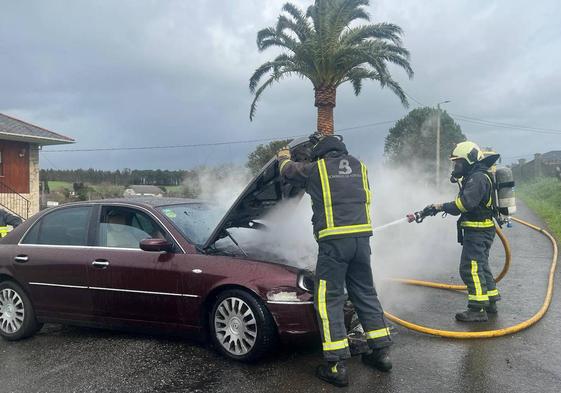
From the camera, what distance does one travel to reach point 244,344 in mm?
4359

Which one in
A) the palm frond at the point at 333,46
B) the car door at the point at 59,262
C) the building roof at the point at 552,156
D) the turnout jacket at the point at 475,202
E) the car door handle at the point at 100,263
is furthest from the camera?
the building roof at the point at 552,156

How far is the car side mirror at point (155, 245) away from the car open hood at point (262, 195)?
1.23ft

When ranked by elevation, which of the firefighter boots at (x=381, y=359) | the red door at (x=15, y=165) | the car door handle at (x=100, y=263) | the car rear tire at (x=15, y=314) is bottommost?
the firefighter boots at (x=381, y=359)

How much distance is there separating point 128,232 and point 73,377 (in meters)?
1.49

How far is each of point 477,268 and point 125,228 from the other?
3.95 metres

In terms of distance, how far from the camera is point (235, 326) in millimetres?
4402

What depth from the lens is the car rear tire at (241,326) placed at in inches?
168

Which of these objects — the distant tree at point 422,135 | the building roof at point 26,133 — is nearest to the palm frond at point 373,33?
the building roof at point 26,133

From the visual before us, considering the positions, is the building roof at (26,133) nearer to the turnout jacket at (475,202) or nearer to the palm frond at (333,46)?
the palm frond at (333,46)

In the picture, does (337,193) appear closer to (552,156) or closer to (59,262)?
(59,262)

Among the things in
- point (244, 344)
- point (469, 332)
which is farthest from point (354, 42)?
point (244, 344)

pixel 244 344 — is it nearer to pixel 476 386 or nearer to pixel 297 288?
pixel 297 288

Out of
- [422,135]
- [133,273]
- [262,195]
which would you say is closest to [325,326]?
[262,195]

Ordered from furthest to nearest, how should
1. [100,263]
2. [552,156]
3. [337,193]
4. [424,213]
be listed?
[552,156]
[424,213]
[100,263]
[337,193]
